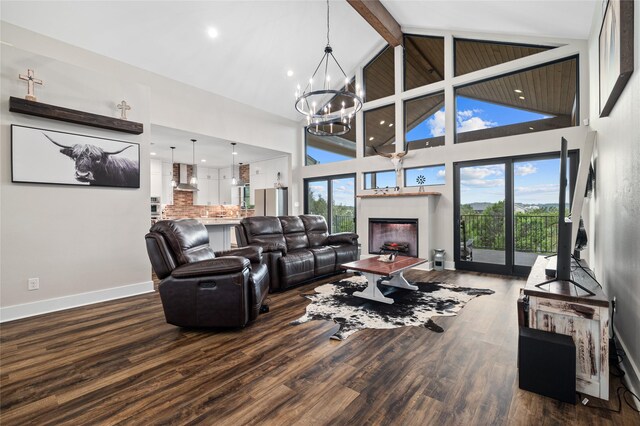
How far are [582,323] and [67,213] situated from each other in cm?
508

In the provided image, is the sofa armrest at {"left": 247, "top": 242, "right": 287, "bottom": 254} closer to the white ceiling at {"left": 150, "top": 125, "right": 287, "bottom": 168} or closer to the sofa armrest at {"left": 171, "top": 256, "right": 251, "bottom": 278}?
the sofa armrest at {"left": 171, "top": 256, "right": 251, "bottom": 278}

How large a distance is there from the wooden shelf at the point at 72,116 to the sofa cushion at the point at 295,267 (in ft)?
9.08

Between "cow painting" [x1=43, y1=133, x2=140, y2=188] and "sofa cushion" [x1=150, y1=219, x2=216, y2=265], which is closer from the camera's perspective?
"sofa cushion" [x1=150, y1=219, x2=216, y2=265]

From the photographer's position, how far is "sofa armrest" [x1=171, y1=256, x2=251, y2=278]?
104 inches

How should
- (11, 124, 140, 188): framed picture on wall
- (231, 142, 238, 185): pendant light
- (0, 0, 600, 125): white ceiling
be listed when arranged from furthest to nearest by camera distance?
1. (231, 142, 238, 185): pendant light
2. (0, 0, 600, 125): white ceiling
3. (11, 124, 140, 188): framed picture on wall

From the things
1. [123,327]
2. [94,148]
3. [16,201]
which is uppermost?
[94,148]

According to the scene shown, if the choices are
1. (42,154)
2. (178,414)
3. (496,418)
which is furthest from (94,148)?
(496,418)

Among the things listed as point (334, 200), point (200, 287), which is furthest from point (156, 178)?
point (200, 287)

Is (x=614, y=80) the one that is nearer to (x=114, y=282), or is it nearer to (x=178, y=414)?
(x=178, y=414)

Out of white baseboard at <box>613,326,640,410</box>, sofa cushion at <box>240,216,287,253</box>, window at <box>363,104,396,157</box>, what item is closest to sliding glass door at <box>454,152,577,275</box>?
window at <box>363,104,396,157</box>

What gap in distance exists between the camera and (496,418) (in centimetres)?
156

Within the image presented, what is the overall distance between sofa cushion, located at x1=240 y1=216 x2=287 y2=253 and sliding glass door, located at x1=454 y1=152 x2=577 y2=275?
3.40m

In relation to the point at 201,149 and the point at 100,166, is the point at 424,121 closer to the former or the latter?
the point at 201,149

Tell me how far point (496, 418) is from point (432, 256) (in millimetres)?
4262
